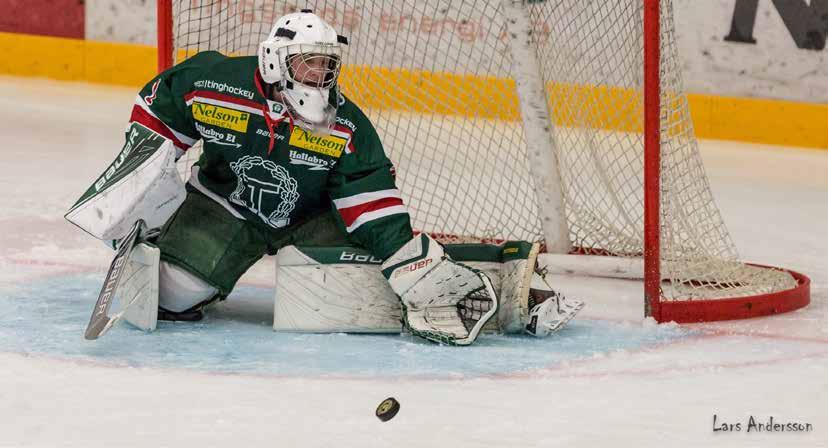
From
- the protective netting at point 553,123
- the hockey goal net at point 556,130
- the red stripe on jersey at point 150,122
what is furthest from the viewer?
the protective netting at point 553,123

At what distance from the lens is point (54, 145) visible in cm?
714

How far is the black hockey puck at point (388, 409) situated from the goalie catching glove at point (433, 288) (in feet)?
1.97

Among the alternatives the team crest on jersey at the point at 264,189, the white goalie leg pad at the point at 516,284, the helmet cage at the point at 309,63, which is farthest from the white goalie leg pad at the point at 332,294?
the helmet cage at the point at 309,63

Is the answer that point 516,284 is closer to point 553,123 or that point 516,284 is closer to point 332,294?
point 332,294

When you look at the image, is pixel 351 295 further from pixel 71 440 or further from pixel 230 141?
pixel 71 440

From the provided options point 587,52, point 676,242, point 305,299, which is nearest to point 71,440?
point 305,299

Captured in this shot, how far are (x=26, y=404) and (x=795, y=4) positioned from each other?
6.17 metres

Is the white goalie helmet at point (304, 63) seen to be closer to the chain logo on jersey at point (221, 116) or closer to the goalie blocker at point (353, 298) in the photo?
the chain logo on jersey at point (221, 116)

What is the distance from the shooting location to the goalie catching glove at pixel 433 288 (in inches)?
138

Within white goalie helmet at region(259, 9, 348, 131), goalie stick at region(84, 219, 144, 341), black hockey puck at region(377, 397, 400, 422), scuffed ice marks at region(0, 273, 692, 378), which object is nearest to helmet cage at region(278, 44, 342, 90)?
white goalie helmet at region(259, 9, 348, 131)

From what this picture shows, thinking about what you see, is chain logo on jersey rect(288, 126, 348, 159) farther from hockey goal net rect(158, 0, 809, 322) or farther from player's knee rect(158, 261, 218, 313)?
hockey goal net rect(158, 0, 809, 322)

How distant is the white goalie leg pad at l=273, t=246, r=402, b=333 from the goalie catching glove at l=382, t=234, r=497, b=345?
0.06 meters

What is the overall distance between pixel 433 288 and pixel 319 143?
18.1 inches

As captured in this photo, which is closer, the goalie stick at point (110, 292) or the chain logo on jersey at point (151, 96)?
the goalie stick at point (110, 292)
